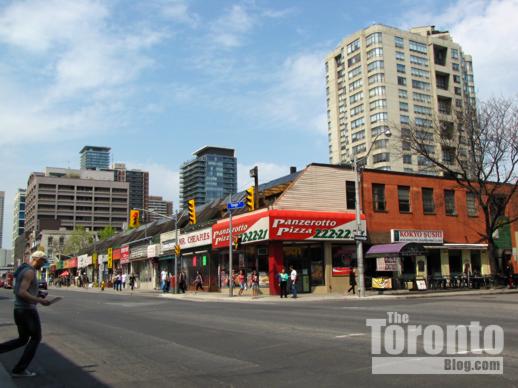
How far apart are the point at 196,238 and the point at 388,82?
7365cm

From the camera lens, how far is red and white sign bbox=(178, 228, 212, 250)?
41.7 m

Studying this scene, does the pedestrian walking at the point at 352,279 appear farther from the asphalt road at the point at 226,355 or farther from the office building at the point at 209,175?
the office building at the point at 209,175

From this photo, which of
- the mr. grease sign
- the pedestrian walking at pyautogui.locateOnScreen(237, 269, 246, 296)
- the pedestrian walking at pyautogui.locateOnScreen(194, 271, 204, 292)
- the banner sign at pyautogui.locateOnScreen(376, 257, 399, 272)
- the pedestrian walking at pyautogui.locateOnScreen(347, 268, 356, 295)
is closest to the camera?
the pedestrian walking at pyautogui.locateOnScreen(347, 268, 356, 295)

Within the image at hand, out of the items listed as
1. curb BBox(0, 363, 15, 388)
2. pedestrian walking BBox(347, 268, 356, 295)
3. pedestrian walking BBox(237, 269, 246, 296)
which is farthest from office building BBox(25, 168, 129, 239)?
curb BBox(0, 363, 15, 388)

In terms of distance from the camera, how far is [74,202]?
167500 mm

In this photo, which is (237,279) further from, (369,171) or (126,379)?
(126,379)

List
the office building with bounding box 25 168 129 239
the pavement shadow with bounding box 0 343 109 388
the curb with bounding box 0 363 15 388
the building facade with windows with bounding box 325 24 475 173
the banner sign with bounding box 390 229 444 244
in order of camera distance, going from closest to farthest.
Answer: the curb with bounding box 0 363 15 388 < the pavement shadow with bounding box 0 343 109 388 < the banner sign with bounding box 390 229 444 244 < the building facade with windows with bounding box 325 24 475 173 < the office building with bounding box 25 168 129 239

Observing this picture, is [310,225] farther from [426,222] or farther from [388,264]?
[426,222]

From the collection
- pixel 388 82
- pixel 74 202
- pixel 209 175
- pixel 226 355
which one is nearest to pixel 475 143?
pixel 226 355

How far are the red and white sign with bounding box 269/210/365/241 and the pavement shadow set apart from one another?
79.7 ft

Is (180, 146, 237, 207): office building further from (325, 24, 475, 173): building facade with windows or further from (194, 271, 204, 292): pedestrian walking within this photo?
(194, 271, 204, 292): pedestrian walking

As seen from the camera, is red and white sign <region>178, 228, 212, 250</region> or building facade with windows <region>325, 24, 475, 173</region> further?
building facade with windows <region>325, 24, 475, 173</region>

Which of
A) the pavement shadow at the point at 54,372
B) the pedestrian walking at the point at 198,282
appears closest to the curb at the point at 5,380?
the pavement shadow at the point at 54,372

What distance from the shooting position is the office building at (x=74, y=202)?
535 feet
